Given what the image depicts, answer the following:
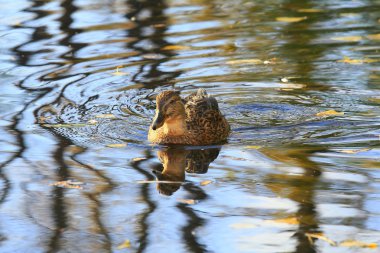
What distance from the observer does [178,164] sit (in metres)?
10.2

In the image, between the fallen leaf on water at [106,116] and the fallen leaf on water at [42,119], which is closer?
the fallen leaf on water at [42,119]

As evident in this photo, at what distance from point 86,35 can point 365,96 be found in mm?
5970

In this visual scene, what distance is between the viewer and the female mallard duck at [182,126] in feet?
36.1

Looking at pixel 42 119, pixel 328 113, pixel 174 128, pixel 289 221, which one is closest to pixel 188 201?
pixel 289 221

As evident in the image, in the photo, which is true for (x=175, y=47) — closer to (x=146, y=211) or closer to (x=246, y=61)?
(x=246, y=61)

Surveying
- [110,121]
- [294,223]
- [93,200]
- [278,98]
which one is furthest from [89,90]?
[294,223]

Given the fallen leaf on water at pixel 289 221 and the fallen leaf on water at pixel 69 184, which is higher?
the fallen leaf on water at pixel 289 221

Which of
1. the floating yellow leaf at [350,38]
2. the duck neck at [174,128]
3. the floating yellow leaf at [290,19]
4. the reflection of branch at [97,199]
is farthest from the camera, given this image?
the floating yellow leaf at [290,19]

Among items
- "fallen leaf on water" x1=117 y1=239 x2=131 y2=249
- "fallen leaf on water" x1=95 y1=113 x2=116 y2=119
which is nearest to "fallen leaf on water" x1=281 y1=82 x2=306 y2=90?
"fallen leaf on water" x1=95 y1=113 x2=116 y2=119

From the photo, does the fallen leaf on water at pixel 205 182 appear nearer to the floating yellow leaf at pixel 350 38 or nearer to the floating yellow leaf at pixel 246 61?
the floating yellow leaf at pixel 246 61

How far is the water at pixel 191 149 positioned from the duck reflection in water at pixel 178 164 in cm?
3

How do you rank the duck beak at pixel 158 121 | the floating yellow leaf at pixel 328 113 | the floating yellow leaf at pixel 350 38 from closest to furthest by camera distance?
1. the duck beak at pixel 158 121
2. the floating yellow leaf at pixel 328 113
3. the floating yellow leaf at pixel 350 38

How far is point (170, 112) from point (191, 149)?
0.49 metres

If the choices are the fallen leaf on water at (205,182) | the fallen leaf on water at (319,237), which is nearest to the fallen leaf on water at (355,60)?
the fallen leaf on water at (205,182)
